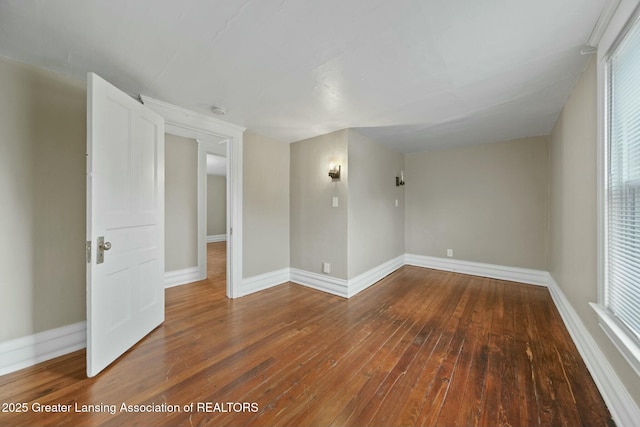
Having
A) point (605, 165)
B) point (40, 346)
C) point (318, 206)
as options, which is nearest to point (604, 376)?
point (605, 165)

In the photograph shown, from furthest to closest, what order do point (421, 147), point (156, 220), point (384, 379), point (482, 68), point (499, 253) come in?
point (421, 147) → point (499, 253) → point (156, 220) → point (482, 68) → point (384, 379)

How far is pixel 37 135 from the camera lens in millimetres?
1908

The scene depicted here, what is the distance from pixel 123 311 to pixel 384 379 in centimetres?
215

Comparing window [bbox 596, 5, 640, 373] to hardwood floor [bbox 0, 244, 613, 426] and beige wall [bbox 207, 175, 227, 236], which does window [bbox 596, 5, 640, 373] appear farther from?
beige wall [bbox 207, 175, 227, 236]

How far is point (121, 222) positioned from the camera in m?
1.98

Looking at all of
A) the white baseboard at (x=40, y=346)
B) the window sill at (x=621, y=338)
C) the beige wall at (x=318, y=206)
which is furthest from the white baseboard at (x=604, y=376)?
the white baseboard at (x=40, y=346)

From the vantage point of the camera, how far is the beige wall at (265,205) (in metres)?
3.44

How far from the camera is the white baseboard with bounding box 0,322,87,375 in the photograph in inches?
69.3

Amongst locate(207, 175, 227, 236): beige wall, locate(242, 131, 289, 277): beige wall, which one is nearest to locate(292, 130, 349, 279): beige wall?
locate(242, 131, 289, 277): beige wall

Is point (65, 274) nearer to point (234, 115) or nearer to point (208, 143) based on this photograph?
point (234, 115)

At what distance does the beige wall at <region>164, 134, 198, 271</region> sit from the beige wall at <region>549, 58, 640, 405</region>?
4.72 meters

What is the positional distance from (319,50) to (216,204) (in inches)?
345

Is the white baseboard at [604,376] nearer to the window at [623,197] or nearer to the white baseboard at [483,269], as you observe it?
the window at [623,197]

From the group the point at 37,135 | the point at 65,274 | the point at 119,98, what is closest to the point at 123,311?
the point at 65,274
